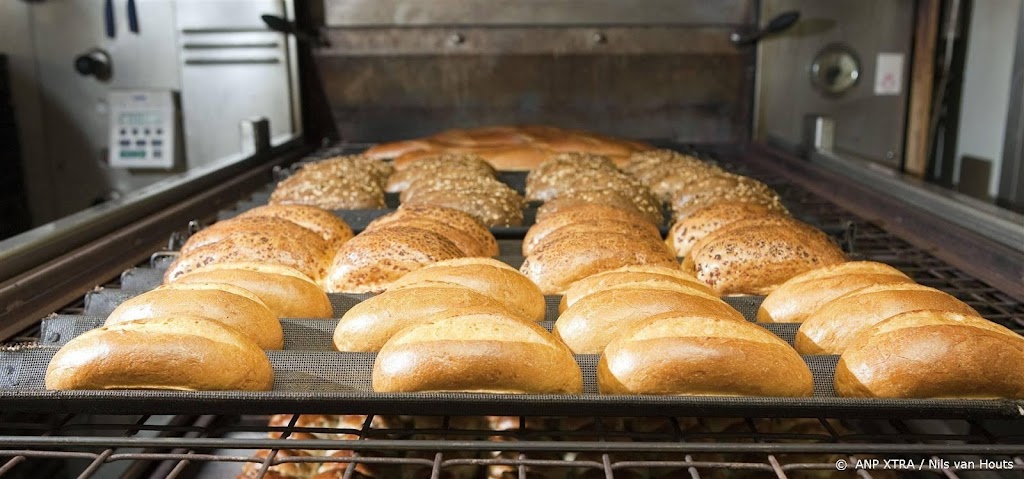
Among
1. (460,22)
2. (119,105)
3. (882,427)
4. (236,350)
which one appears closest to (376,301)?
(236,350)

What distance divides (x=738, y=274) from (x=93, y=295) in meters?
1.65

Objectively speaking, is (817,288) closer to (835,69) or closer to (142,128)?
(835,69)

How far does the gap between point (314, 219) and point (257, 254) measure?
1.21 ft

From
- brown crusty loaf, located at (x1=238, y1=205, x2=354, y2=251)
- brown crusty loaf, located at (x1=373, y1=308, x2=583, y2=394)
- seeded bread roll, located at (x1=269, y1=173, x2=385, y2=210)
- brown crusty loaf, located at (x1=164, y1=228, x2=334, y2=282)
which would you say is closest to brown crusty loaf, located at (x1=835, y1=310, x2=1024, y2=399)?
brown crusty loaf, located at (x1=373, y1=308, x2=583, y2=394)

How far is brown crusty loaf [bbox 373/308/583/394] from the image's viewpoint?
1354 mm

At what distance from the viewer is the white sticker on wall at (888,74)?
449 cm

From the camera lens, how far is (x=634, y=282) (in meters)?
1.79

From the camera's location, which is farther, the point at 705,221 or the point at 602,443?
the point at 705,221

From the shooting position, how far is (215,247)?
220cm

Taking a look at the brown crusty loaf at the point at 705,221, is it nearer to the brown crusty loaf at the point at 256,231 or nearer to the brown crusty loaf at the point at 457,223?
the brown crusty loaf at the point at 457,223

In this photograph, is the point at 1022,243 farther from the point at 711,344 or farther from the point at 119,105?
the point at 119,105

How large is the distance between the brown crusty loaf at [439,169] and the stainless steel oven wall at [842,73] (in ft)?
6.09

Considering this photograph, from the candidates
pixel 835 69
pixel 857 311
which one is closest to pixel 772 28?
pixel 835 69

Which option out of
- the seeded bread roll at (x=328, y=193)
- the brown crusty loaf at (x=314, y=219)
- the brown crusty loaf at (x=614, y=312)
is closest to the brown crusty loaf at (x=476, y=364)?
the brown crusty loaf at (x=614, y=312)
